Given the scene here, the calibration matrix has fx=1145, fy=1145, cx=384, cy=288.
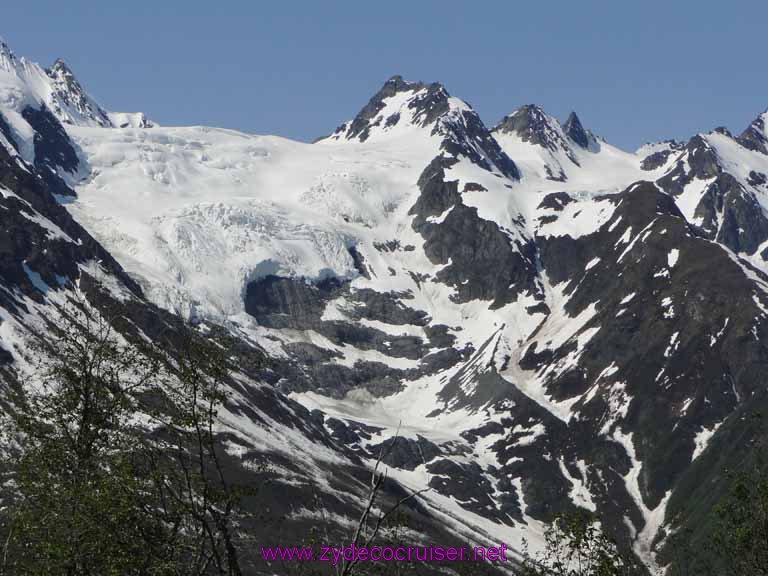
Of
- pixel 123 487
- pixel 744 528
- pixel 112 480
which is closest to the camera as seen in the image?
pixel 123 487

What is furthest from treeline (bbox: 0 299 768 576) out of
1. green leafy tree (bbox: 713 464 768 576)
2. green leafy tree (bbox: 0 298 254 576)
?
green leafy tree (bbox: 713 464 768 576)

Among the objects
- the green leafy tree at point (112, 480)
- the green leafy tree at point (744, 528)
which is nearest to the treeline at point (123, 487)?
the green leafy tree at point (112, 480)

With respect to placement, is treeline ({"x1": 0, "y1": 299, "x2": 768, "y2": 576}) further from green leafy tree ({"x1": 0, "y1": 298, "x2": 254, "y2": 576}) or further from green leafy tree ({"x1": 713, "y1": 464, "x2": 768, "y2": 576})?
green leafy tree ({"x1": 713, "y1": 464, "x2": 768, "y2": 576})

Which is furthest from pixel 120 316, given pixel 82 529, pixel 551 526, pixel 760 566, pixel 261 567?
pixel 261 567

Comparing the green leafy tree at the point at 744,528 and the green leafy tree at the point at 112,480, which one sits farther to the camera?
the green leafy tree at the point at 744,528

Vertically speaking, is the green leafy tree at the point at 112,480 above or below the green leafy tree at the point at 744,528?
below

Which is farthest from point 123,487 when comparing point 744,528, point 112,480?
point 744,528

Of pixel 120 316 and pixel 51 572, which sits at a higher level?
pixel 120 316

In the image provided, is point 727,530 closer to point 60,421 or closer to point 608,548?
point 608,548

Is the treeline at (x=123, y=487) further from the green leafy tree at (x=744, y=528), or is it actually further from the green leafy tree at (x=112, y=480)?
the green leafy tree at (x=744, y=528)

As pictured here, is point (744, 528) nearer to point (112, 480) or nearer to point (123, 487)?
point (123, 487)

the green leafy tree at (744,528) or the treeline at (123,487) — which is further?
the green leafy tree at (744,528)

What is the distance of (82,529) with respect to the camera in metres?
39.8

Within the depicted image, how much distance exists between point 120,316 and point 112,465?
740 centimetres
